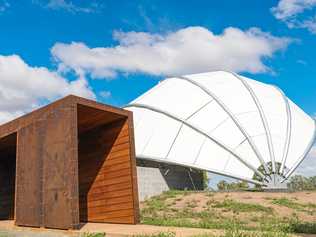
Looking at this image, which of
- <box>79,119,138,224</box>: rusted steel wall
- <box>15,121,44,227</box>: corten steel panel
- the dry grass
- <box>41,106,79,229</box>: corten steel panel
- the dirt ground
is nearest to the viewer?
<box>41,106,79,229</box>: corten steel panel

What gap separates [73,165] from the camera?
29.1ft

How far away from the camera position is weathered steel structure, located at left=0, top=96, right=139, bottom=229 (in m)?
9.06

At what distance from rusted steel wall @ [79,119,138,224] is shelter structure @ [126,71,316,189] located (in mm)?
11025

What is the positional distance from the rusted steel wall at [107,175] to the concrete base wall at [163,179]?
853 cm

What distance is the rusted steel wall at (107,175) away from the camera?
10.5m

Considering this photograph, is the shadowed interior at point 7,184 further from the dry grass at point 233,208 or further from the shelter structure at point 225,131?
the shelter structure at point 225,131

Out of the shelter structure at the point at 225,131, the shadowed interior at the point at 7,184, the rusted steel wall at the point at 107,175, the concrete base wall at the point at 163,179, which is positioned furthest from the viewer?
the shelter structure at the point at 225,131

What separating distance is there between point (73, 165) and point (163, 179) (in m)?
14.4

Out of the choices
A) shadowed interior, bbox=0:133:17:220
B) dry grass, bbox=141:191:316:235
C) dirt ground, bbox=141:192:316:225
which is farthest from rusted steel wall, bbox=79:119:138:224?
shadowed interior, bbox=0:133:17:220

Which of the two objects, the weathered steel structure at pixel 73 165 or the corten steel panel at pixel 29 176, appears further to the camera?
the corten steel panel at pixel 29 176

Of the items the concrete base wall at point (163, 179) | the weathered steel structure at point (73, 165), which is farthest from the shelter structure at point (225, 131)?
the weathered steel structure at point (73, 165)

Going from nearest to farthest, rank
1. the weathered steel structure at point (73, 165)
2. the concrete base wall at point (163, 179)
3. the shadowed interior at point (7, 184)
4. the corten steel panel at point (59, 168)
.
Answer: the corten steel panel at point (59, 168) → the weathered steel structure at point (73, 165) → the shadowed interior at point (7, 184) → the concrete base wall at point (163, 179)

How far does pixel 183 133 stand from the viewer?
23.8 meters

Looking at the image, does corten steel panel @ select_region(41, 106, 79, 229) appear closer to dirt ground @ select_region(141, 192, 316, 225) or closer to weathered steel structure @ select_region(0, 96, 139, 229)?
weathered steel structure @ select_region(0, 96, 139, 229)
